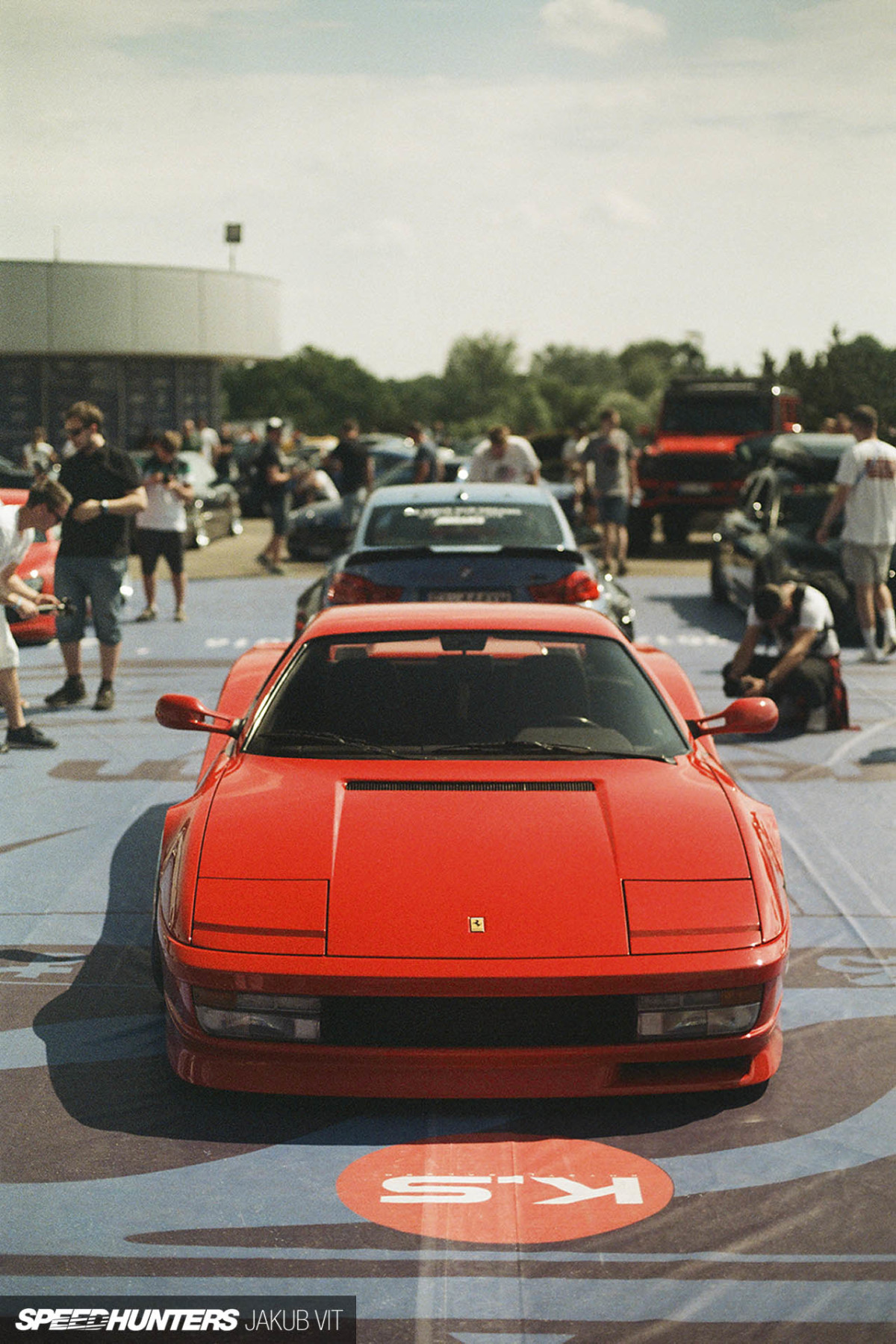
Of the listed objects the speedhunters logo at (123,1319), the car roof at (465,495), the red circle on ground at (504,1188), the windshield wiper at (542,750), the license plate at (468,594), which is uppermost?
the car roof at (465,495)

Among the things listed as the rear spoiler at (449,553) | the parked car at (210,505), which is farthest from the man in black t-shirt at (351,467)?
the rear spoiler at (449,553)

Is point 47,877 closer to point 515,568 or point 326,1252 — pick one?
point 326,1252

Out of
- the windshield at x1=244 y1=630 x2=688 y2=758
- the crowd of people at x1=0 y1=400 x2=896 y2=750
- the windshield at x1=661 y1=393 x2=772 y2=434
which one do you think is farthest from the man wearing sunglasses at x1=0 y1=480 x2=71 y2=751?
the windshield at x1=661 y1=393 x2=772 y2=434

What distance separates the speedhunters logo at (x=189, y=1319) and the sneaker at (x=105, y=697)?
711cm

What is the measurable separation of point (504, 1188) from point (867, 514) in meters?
9.09

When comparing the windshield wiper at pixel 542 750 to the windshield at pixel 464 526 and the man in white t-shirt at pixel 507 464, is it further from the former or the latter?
the man in white t-shirt at pixel 507 464

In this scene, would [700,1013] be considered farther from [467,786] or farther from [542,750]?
[542,750]

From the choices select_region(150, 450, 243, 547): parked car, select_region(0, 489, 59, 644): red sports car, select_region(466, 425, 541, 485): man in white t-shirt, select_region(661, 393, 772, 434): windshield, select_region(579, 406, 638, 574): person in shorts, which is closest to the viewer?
select_region(0, 489, 59, 644): red sports car

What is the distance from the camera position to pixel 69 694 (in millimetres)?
10211

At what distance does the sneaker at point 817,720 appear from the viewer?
9227 millimetres

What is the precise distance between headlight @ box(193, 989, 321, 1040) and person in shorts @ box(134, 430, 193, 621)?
10.2m

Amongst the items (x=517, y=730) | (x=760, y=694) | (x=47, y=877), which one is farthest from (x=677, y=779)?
(x=760, y=694)

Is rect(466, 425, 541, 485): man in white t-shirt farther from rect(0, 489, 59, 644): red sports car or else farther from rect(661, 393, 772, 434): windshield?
rect(661, 393, 772, 434): windshield

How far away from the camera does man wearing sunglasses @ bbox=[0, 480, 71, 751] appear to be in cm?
796
